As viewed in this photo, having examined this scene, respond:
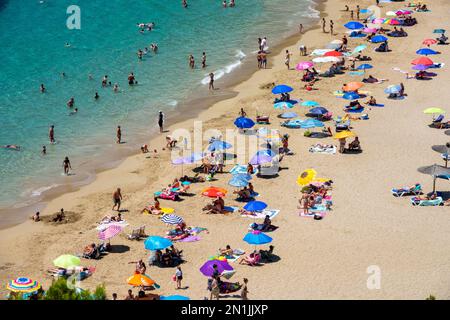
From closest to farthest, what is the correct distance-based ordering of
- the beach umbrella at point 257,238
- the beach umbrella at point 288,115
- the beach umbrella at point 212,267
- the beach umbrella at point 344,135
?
the beach umbrella at point 212,267 < the beach umbrella at point 257,238 < the beach umbrella at point 344,135 < the beach umbrella at point 288,115

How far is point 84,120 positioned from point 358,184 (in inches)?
699

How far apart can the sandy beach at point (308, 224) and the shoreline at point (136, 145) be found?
22.0 inches

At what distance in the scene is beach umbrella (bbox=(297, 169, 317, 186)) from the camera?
32.3 m

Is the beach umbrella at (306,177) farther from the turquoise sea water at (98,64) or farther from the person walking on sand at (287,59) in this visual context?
the person walking on sand at (287,59)

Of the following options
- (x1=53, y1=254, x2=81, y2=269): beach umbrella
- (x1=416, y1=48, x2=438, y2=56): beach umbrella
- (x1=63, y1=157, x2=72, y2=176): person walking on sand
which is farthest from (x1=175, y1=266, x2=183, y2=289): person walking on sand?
(x1=416, y1=48, x2=438, y2=56): beach umbrella

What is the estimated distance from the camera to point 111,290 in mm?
25625

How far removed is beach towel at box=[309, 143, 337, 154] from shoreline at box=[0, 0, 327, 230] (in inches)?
335

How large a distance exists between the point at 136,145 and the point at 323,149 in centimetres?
1006

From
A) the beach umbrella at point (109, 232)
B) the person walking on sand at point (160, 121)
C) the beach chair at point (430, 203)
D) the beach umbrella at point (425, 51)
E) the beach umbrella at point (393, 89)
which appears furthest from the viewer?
the beach umbrella at point (425, 51)

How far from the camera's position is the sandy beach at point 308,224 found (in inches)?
1005

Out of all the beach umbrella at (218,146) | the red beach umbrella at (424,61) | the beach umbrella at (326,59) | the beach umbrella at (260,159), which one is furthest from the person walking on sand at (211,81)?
the beach umbrella at (260,159)

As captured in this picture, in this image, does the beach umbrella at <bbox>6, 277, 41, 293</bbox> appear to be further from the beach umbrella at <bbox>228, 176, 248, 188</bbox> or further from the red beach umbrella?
the red beach umbrella

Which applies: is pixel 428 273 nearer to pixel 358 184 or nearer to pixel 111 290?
pixel 358 184

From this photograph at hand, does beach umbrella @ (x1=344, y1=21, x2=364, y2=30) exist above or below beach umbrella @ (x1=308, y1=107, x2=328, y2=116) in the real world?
above
